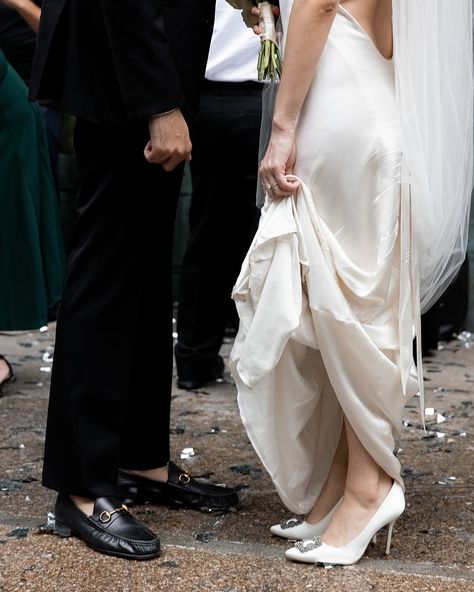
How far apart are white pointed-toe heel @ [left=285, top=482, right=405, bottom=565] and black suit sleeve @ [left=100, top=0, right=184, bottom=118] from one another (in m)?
1.18

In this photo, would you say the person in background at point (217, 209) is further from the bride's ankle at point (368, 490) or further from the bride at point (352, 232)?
the bride's ankle at point (368, 490)

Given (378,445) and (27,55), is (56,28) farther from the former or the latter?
(27,55)

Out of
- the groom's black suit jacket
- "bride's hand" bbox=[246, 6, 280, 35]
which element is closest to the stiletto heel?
the groom's black suit jacket

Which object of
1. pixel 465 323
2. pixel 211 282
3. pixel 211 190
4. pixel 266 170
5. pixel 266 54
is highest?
pixel 266 54

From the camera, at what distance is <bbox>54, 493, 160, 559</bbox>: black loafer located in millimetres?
2939

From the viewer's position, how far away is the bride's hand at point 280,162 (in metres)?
2.96

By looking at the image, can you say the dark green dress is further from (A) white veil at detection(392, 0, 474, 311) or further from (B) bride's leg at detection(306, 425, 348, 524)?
(A) white veil at detection(392, 0, 474, 311)

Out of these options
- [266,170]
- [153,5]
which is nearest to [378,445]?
[266,170]

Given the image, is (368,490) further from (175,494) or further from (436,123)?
(436,123)

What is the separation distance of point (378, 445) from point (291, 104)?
0.92 metres

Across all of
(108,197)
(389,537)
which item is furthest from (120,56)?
(389,537)

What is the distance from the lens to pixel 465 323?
720 centimetres

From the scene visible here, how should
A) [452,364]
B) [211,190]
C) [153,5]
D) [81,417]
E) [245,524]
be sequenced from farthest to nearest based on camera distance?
[452,364], [211,190], [245,524], [81,417], [153,5]

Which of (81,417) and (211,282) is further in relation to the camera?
(211,282)
